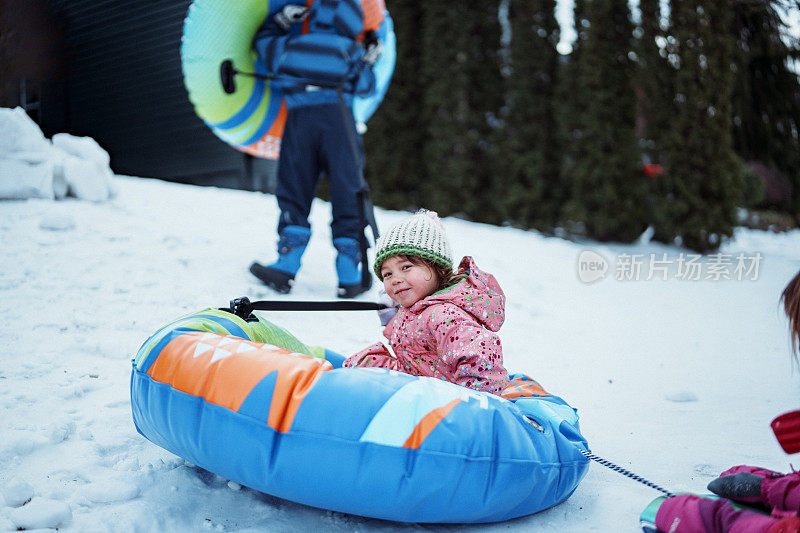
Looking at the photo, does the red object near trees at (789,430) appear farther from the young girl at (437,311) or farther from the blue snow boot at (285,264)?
the blue snow boot at (285,264)

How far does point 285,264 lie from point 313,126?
729mm

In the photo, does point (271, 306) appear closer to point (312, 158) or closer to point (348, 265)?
point (348, 265)

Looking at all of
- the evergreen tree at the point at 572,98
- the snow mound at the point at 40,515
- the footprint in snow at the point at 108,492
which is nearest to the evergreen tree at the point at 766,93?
→ the evergreen tree at the point at 572,98

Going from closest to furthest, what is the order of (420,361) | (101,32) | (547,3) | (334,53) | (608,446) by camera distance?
1. (420,361)
2. (608,446)
3. (101,32)
4. (334,53)
5. (547,3)

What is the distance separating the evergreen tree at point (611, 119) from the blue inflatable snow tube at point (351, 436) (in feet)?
18.2

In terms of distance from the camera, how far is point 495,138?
7570 mm

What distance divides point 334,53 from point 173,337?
217cm

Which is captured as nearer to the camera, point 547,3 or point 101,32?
point 101,32

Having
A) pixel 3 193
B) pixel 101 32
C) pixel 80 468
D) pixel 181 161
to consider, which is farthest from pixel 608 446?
pixel 3 193

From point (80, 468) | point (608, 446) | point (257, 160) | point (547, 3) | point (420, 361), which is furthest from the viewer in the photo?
point (547, 3)

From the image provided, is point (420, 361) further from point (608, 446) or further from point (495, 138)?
point (495, 138)

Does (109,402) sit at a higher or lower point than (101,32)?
lower

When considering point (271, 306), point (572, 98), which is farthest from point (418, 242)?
point (572, 98)

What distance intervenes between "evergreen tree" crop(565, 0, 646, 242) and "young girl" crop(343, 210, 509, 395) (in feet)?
16.9
